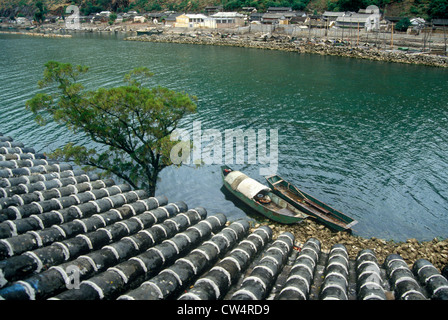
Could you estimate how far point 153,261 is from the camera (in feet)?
47.9

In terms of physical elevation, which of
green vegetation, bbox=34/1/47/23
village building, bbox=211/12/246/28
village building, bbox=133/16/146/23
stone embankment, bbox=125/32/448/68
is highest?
green vegetation, bbox=34/1/47/23

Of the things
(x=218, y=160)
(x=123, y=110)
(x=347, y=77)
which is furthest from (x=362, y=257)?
(x=347, y=77)

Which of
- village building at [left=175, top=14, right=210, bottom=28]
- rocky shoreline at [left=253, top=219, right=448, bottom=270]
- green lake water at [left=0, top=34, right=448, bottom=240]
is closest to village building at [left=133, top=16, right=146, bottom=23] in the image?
village building at [left=175, top=14, right=210, bottom=28]

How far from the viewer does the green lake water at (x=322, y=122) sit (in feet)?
107

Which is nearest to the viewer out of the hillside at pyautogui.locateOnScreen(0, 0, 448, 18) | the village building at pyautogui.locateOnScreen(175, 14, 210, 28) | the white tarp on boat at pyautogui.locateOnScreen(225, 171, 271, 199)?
the white tarp on boat at pyautogui.locateOnScreen(225, 171, 271, 199)

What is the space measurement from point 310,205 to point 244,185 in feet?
21.5

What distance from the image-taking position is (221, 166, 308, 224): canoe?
2889 centimetres

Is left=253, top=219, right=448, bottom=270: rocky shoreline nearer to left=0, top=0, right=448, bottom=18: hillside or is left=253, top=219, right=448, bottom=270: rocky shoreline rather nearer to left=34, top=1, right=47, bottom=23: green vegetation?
left=0, top=0, right=448, bottom=18: hillside

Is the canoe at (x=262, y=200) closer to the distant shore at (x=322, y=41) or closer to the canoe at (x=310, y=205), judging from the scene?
the canoe at (x=310, y=205)

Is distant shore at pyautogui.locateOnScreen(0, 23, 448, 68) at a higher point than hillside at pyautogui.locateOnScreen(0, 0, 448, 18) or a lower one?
lower

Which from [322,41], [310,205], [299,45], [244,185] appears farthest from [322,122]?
[322,41]

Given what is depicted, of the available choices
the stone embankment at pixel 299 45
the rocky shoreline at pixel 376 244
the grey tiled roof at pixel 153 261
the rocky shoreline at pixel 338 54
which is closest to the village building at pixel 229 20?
the rocky shoreline at pixel 338 54

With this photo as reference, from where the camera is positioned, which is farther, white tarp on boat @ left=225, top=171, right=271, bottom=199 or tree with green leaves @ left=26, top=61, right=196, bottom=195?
white tarp on boat @ left=225, top=171, right=271, bottom=199
